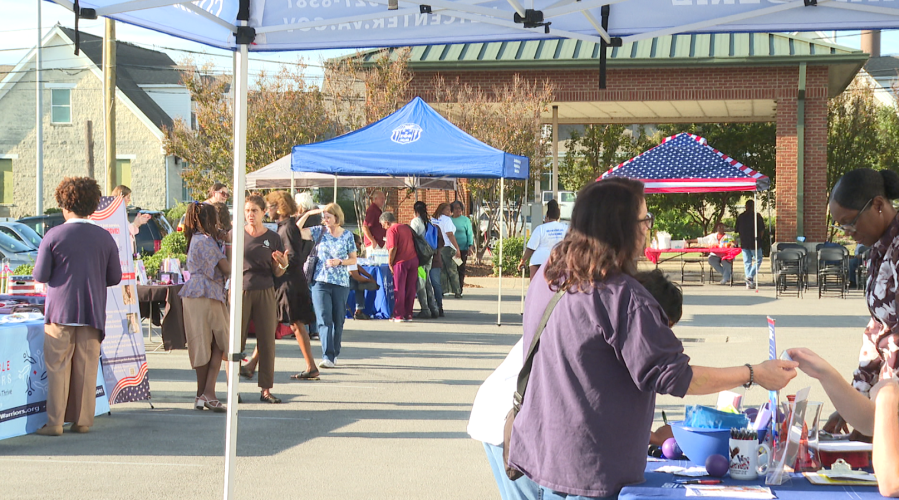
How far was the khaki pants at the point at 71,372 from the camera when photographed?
7473 millimetres

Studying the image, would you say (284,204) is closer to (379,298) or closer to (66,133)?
(379,298)

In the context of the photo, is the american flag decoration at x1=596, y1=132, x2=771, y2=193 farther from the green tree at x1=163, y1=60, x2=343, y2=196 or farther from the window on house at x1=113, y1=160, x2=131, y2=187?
the window on house at x1=113, y1=160, x2=131, y2=187

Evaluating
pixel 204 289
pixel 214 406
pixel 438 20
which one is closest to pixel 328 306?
pixel 214 406

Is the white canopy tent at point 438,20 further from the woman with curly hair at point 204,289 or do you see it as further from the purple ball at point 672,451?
the woman with curly hair at point 204,289

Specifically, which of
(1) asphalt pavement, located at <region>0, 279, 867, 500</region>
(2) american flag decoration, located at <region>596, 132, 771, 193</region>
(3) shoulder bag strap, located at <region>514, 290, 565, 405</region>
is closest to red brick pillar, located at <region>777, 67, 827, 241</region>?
(2) american flag decoration, located at <region>596, 132, 771, 193</region>

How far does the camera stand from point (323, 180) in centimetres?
2105

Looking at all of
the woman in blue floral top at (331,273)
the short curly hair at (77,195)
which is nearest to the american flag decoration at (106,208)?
the short curly hair at (77,195)

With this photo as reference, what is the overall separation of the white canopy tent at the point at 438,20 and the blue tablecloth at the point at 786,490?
2.54m

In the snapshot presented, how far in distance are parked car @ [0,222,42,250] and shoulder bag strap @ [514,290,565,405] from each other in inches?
758

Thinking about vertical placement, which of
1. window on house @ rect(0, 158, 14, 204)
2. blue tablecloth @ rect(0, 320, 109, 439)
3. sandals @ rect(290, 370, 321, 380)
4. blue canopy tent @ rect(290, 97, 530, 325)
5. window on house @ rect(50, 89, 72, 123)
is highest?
window on house @ rect(50, 89, 72, 123)

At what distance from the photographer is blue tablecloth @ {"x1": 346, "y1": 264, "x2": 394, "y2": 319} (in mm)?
15883

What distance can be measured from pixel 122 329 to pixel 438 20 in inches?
173

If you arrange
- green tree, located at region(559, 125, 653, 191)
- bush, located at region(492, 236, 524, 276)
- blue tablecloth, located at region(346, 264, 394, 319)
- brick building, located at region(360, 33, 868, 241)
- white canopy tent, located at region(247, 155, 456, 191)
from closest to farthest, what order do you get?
blue tablecloth, located at region(346, 264, 394, 319) → white canopy tent, located at region(247, 155, 456, 191) → bush, located at region(492, 236, 524, 276) → brick building, located at region(360, 33, 868, 241) → green tree, located at region(559, 125, 653, 191)

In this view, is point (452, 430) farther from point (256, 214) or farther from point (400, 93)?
point (400, 93)
